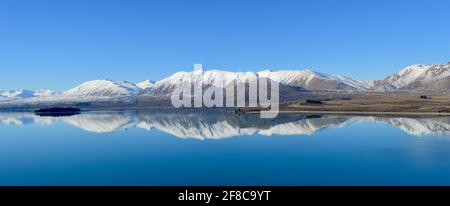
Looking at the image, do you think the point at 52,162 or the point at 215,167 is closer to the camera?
the point at 215,167

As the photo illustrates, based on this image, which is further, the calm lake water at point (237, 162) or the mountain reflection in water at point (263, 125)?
the mountain reflection in water at point (263, 125)

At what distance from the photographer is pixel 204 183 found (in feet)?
65.0

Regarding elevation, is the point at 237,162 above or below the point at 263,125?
below

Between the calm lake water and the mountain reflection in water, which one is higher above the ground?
the mountain reflection in water

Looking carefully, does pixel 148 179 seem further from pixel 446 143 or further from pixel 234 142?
pixel 446 143

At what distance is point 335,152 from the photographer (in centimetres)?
2977

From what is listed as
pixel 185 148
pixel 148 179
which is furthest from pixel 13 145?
pixel 148 179

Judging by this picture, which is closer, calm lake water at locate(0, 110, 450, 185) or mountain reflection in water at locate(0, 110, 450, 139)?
calm lake water at locate(0, 110, 450, 185)

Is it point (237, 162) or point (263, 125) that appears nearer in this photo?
point (237, 162)

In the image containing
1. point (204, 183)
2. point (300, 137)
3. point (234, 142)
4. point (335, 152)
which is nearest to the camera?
point (204, 183)

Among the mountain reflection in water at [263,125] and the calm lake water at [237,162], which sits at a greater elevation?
the mountain reflection in water at [263,125]
